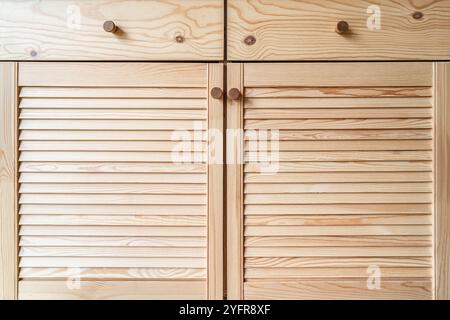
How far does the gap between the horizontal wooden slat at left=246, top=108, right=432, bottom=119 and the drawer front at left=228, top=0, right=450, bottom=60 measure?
10cm

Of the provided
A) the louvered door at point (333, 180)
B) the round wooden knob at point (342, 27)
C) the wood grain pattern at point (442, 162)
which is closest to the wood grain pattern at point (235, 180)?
the louvered door at point (333, 180)

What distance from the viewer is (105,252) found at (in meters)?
0.71

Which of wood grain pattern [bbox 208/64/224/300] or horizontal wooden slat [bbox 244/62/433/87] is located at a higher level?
horizontal wooden slat [bbox 244/62/433/87]

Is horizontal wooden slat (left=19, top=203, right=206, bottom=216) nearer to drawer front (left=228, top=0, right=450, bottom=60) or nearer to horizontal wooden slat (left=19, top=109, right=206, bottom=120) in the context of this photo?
horizontal wooden slat (left=19, top=109, right=206, bottom=120)

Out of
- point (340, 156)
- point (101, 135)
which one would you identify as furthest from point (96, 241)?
point (340, 156)

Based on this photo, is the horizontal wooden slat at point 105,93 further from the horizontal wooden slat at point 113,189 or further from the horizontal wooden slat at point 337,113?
the horizontal wooden slat at point 113,189

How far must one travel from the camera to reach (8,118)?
71 cm

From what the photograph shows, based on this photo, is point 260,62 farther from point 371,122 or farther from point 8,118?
point 8,118

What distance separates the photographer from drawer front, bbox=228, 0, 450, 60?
2.30 ft

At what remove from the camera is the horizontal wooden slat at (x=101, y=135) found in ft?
2.33

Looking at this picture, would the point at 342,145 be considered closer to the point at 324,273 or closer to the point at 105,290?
the point at 324,273

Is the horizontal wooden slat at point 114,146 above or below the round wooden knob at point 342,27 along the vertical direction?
below

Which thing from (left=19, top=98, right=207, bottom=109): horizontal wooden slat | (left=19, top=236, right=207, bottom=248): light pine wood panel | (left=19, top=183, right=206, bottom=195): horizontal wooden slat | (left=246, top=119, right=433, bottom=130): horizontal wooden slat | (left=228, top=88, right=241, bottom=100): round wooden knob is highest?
(left=228, top=88, right=241, bottom=100): round wooden knob

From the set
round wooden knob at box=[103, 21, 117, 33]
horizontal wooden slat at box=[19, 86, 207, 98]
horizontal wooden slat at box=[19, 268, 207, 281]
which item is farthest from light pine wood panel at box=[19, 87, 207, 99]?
horizontal wooden slat at box=[19, 268, 207, 281]
